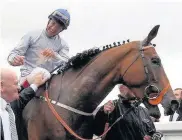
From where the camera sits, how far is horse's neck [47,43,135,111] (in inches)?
246

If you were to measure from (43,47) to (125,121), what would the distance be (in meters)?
1.49

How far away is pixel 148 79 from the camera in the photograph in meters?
6.32

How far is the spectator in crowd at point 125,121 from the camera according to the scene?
6.71m

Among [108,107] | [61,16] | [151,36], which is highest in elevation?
[61,16]

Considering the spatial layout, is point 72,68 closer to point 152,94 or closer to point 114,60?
point 114,60

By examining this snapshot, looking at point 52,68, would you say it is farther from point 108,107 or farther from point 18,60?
point 108,107

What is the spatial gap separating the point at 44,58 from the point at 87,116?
1036mm

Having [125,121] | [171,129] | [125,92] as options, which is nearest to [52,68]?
[125,92]

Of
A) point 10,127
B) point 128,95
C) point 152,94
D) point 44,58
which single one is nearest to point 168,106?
point 152,94

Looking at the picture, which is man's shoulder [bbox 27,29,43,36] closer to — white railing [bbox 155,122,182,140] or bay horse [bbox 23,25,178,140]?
bay horse [bbox 23,25,178,140]

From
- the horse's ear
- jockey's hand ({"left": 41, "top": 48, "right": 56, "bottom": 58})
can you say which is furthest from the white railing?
jockey's hand ({"left": 41, "top": 48, "right": 56, "bottom": 58})

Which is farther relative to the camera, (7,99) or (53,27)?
(53,27)

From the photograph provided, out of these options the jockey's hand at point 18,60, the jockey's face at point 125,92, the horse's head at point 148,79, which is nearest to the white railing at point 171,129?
the jockey's face at point 125,92

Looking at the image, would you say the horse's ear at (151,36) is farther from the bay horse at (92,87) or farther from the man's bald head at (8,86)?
the man's bald head at (8,86)
